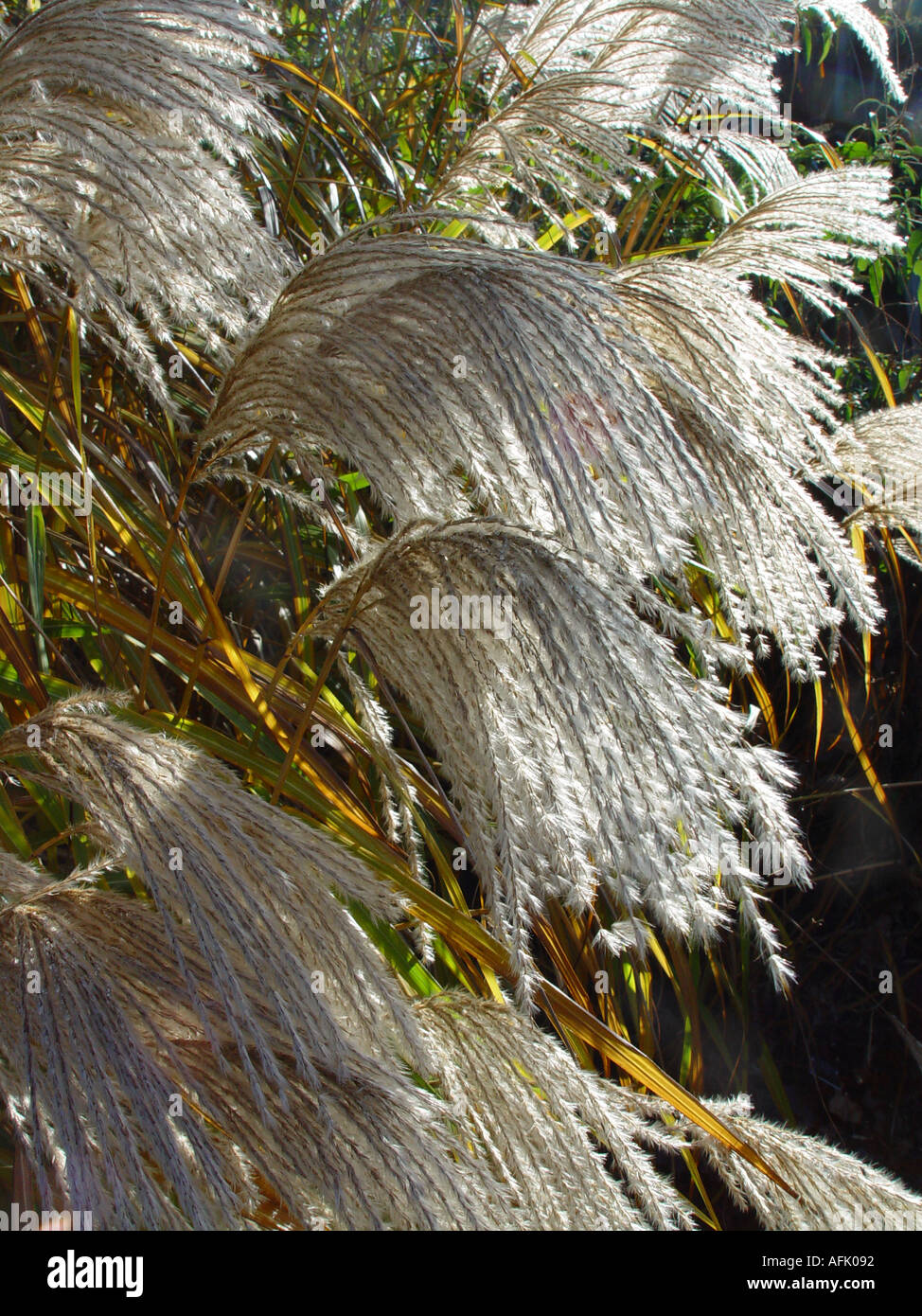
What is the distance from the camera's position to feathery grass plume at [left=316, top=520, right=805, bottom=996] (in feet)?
3.37

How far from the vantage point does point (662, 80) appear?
7.29 feet

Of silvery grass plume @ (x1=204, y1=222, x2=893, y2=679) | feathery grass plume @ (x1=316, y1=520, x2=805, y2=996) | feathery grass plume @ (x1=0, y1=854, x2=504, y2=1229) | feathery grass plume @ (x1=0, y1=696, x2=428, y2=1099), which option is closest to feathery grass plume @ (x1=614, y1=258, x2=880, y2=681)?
silvery grass plume @ (x1=204, y1=222, x2=893, y2=679)

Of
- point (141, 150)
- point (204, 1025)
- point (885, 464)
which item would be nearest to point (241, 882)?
point (204, 1025)

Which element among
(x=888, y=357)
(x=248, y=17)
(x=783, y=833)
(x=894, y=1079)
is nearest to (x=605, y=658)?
(x=783, y=833)

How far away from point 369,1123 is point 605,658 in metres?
0.55

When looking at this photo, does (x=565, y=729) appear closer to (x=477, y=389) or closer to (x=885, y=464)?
(x=477, y=389)

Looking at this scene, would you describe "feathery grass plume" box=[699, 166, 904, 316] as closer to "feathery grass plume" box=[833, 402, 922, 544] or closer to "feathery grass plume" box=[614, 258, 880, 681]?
"feathery grass plume" box=[833, 402, 922, 544]

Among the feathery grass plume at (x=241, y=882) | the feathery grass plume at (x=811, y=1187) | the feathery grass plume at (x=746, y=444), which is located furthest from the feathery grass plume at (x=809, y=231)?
the feathery grass plume at (x=811, y=1187)

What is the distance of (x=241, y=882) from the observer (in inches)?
43.4

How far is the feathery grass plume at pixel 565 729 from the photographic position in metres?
1.03

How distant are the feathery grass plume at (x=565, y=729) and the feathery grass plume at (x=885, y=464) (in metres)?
1.16

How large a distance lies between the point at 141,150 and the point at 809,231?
136 centimetres

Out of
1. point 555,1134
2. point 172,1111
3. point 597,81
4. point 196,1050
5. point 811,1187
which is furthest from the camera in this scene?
point 597,81
